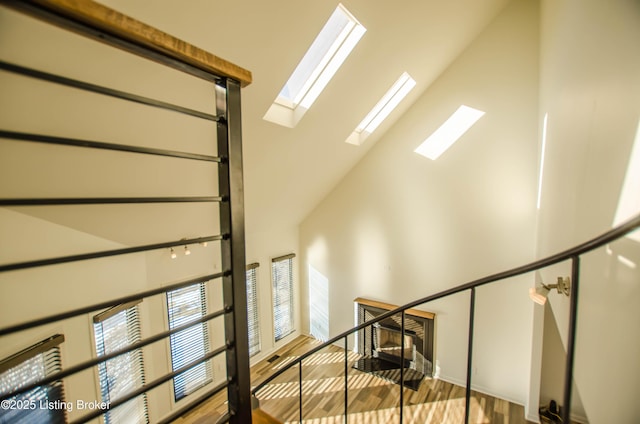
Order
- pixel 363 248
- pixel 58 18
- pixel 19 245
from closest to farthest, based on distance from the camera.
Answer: pixel 58 18 < pixel 19 245 < pixel 363 248

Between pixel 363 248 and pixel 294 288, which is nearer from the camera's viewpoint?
pixel 363 248

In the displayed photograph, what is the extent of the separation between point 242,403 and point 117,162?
8.01 feet

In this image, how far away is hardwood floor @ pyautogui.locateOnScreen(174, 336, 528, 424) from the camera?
3980mm

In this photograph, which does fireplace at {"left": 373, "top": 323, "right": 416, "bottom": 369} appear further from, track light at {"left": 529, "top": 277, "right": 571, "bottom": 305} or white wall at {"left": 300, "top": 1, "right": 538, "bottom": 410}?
track light at {"left": 529, "top": 277, "right": 571, "bottom": 305}

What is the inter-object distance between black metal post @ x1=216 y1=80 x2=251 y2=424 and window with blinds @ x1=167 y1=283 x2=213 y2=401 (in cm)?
369

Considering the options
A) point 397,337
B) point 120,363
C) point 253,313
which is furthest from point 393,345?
point 120,363

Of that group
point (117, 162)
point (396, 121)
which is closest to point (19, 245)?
point (117, 162)

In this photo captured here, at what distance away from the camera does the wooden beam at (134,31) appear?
0.57 meters

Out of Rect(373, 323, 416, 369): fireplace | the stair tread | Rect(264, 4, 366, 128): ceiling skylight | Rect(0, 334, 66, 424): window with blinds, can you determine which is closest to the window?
Rect(373, 323, 416, 369): fireplace

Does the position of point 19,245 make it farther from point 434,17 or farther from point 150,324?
point 434,17

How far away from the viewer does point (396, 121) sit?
4.94 metres

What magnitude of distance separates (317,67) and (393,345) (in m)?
5.26

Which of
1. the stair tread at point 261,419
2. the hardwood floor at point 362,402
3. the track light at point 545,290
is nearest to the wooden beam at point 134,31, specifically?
the stair tread at point 261,419

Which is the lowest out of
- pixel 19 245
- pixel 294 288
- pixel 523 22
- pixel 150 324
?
pixel 294 288
